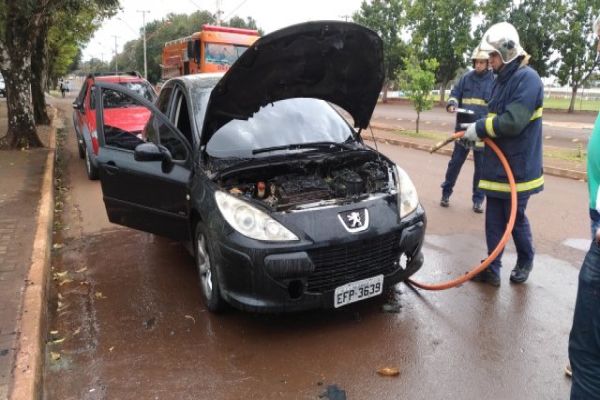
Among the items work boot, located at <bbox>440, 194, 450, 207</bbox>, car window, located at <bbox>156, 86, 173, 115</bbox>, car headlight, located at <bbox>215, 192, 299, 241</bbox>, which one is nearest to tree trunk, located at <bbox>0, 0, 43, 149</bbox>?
car window, located at <bbox>156, 86, 173, 115</bbox>

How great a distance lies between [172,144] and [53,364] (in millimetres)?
1968

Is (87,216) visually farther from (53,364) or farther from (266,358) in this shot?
(266,358)

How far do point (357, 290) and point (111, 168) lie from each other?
102 inches

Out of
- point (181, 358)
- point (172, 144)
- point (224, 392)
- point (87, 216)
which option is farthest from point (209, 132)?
point (87, 216)

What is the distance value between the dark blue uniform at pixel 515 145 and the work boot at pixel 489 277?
0.04m

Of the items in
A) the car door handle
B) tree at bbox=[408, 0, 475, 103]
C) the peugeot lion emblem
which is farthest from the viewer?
tree at bbox=[408, 0, 475, 103]

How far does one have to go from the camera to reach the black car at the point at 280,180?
337 cm

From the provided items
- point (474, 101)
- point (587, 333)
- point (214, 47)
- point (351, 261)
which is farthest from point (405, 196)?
point (214, 47)

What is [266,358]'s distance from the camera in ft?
11.1

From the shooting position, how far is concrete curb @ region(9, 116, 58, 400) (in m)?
3.03

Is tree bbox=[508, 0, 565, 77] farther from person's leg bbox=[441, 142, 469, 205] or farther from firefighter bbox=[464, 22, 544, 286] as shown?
firefighter bbox=[464, 22, 544, 286]

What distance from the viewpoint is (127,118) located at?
9156 mm

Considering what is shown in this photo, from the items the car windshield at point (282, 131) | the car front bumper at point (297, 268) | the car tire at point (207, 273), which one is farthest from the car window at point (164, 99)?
the car front bumper at point (297, 268)

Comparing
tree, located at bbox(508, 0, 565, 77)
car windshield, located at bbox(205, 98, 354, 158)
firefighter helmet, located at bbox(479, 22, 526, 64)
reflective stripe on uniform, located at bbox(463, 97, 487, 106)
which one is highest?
tree, located at bbox(508, 0, 565, 77)
